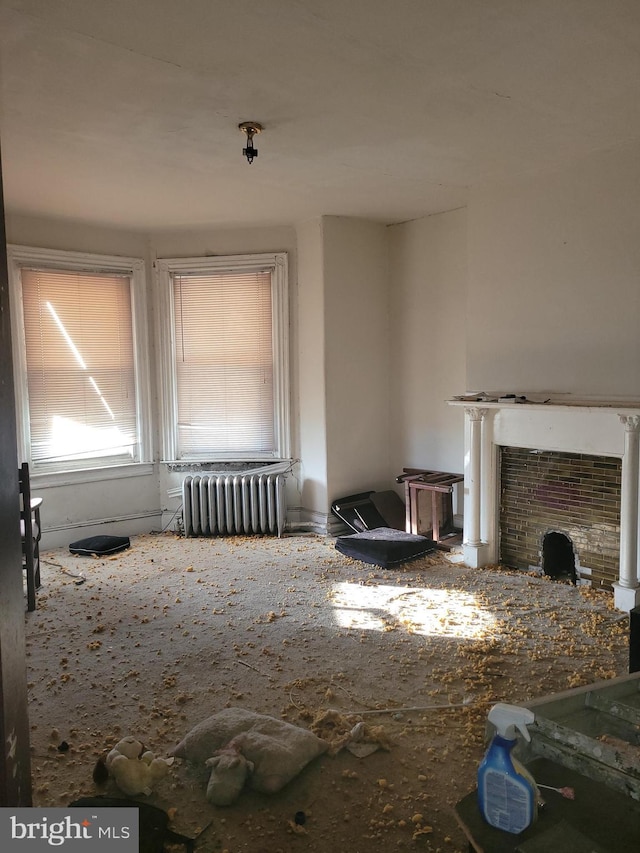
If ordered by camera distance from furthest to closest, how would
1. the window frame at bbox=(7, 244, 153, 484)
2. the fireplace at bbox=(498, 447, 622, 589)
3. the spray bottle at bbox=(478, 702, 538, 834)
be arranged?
the window frame at bbox=(7, 244, 153, 484)
the fireplace at bbox=(498, 447, 622, 589)
the spray bottle at bbox=(478, 702, 538, 834)

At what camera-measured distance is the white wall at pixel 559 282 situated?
396 cm

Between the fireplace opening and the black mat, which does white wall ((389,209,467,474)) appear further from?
the fireplace opening

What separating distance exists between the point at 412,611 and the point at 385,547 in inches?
36.5

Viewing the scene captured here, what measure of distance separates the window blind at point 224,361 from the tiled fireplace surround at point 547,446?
2115 mm

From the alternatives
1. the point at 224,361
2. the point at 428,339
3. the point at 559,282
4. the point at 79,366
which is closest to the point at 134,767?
the point at 559,282

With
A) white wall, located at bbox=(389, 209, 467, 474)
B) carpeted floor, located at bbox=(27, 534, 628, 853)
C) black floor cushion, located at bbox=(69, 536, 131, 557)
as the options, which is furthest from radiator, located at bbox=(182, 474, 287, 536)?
white wall, located at bbox=(389, 209, 467, 474)

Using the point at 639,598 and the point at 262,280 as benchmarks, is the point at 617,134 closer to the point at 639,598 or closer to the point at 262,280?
the point at 639,598

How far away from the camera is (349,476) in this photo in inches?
234

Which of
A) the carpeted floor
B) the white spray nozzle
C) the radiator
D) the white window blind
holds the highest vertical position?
the white window blind

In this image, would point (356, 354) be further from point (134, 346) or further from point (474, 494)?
point (134, 346)

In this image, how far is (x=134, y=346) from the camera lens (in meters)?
5.99

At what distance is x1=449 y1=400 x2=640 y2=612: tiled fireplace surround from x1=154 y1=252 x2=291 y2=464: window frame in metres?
1.92

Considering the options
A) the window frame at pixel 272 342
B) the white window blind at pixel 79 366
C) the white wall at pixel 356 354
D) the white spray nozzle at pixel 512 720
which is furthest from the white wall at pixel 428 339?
the white spray nozzle at pixel 512 720

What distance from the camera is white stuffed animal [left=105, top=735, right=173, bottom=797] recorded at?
2.23 metres
